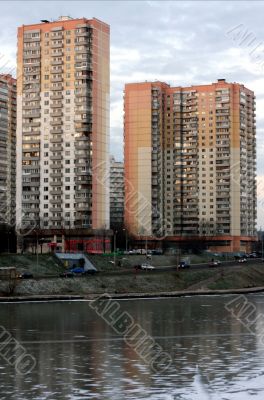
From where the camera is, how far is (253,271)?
120 metres

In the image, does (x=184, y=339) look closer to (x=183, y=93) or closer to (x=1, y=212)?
(x=1, y=212)

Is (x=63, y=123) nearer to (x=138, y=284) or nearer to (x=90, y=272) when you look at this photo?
(x=90, y=272)

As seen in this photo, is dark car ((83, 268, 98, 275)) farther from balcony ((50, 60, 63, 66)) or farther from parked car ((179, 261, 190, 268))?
balcony ((50, 60, 63, 66))

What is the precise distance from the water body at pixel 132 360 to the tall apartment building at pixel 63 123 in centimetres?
8003

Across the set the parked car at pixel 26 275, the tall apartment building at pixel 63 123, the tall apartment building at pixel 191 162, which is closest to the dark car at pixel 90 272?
the parked car at pixel 26 275

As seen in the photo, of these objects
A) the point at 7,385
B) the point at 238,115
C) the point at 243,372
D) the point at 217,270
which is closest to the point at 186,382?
the point at 243,372

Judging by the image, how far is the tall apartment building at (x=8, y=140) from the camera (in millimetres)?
154250

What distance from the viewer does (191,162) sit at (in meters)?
191

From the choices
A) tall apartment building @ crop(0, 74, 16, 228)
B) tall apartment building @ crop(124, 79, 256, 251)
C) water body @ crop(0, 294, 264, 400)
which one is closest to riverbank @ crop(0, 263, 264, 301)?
water body @ crop(0, 294, 264, 400)

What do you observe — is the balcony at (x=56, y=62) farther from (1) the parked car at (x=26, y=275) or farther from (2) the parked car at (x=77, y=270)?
(1) the parked car at (x=26, y=275)

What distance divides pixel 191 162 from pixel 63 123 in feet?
192

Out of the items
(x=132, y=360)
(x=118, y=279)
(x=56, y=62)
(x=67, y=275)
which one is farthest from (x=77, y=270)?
(x=132, y=360)

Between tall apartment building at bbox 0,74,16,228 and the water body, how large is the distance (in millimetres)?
96441

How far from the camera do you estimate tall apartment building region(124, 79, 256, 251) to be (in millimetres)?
181875
